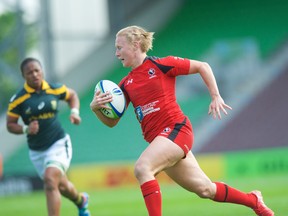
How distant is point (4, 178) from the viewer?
1933 centimetres

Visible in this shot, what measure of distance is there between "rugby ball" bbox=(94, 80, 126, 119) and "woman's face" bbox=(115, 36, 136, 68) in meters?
0.27

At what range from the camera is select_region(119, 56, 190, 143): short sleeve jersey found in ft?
23.8

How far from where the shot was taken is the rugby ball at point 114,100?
7.37 metres

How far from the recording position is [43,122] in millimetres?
9609

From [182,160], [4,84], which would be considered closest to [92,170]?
[4,84]

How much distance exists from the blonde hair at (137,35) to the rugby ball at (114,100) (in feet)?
1.56

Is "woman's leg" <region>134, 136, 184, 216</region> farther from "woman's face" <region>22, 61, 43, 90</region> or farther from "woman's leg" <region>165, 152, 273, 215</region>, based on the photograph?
"woman's face" <region>22, 61, 43, 90</region>

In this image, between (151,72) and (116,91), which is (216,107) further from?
(116,91)

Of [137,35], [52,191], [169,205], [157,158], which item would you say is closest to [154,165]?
[157,158]

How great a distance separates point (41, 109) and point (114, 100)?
2.38m

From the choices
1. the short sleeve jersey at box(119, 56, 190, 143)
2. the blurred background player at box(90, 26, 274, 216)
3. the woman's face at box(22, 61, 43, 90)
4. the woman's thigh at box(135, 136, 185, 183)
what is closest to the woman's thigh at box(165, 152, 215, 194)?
the blurred background player at box(90, 26, 274, 216)

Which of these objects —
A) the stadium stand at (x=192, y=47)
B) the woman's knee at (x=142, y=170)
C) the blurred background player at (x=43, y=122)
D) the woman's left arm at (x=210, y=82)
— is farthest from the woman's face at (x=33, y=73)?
the stadium stand at (x=192, y=47)

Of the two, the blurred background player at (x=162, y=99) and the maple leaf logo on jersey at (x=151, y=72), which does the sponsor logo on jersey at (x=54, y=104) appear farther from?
the maple leaf logo on jersey at (x=151, y=72)

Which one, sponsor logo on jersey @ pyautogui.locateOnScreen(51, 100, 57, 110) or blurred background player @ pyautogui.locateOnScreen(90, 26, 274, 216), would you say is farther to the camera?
sponsor logo on jersey @ pyautogui.locateOnScreen(51, 100, 57, 110)
